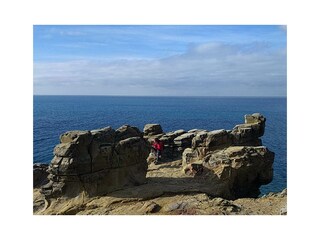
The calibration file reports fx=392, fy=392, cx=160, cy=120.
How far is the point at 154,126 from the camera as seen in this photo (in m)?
31.8

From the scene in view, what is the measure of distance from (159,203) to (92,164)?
386 cm

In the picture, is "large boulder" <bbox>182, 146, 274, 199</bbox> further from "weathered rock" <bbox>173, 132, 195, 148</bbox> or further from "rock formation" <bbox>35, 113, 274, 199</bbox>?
"weathered rock" <bbox>173, 132, 195, 148</bbox>

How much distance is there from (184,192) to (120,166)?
360cm

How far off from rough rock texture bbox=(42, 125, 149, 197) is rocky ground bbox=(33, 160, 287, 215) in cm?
49

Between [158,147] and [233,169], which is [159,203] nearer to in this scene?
[233,169]

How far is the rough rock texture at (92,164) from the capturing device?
1903 cm

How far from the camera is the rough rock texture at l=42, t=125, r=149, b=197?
62.4ft

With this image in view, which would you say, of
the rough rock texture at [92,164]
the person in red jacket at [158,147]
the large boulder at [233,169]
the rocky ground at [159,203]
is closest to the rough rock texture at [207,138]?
the person in red jacket at [158,147]

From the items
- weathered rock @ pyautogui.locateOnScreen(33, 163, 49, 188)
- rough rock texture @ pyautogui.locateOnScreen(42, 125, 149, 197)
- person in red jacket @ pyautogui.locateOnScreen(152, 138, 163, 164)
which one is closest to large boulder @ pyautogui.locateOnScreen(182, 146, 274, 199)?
person in red jacket @ pyautogui.locateOnScreen(152, 138, 163, 164)

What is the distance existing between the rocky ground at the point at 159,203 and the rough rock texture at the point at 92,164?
49 cm

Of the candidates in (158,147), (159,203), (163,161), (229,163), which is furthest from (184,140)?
(159,203)

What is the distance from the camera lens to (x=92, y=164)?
1950cm
